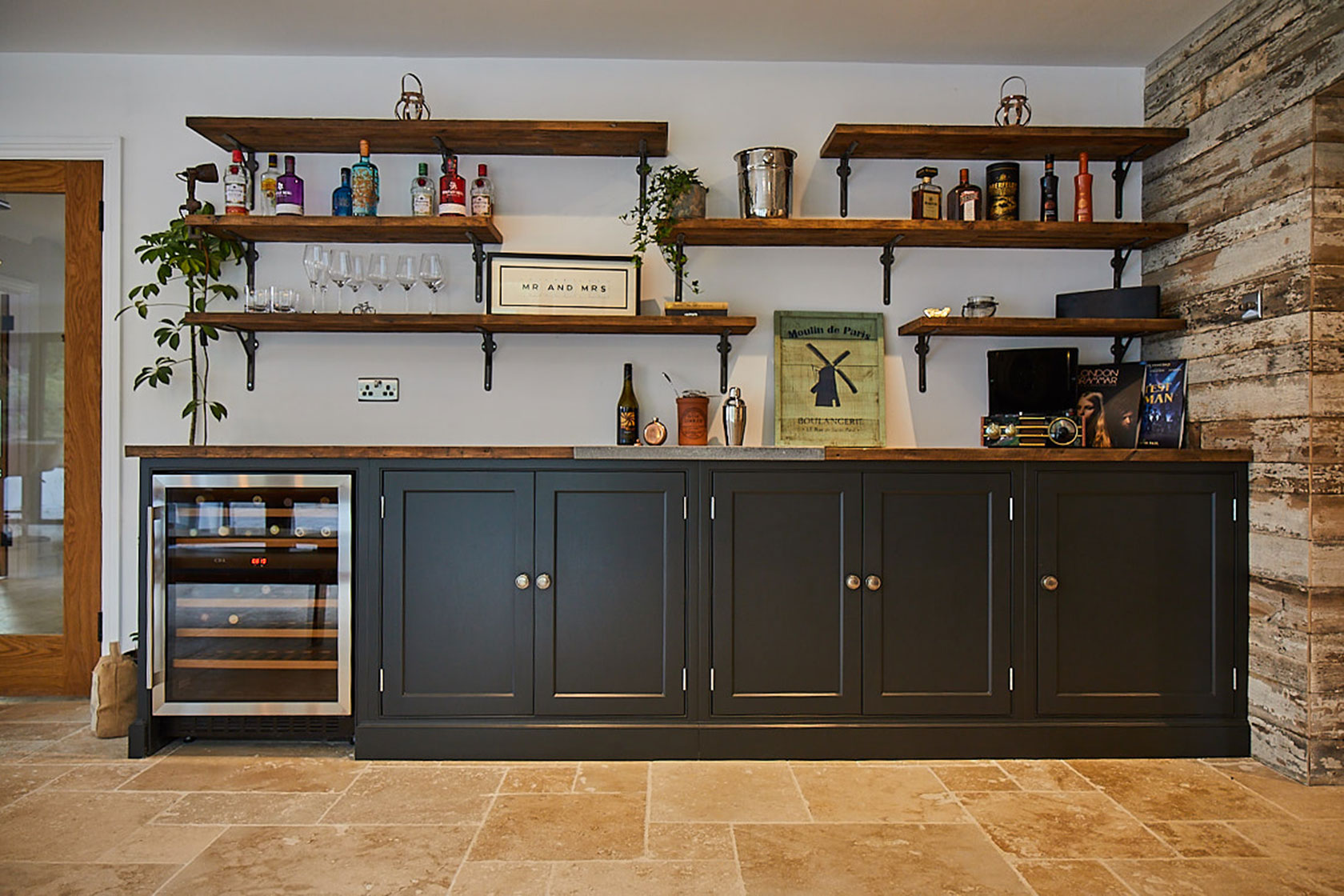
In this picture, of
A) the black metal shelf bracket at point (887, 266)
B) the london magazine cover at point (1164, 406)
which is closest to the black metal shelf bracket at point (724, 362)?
the black metal shelf bracket at point (887, 266)

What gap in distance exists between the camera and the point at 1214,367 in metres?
2.96

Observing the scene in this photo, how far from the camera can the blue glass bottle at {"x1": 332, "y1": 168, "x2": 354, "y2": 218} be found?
3.17 m

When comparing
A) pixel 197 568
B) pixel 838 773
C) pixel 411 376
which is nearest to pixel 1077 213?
pixel 838 773

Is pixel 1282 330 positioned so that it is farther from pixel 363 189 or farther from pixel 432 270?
pixel 363 189

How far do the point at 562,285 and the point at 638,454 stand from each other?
866mm

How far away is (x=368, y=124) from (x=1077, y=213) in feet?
8.57

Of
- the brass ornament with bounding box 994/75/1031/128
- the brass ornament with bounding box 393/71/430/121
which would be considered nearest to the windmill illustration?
the brass ornament with bounding box 994/75/1031/128

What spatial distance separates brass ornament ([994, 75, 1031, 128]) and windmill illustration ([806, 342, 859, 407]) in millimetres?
1042

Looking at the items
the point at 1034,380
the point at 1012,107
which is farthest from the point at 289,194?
the point at 1034,380

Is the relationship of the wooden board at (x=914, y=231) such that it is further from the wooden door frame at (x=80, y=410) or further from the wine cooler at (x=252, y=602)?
the wooden door frame at (x=80, y=410)

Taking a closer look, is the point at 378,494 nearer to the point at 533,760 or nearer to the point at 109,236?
the point at 533,760

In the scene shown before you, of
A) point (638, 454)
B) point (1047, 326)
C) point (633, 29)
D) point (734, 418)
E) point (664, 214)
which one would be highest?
point (633, 29)

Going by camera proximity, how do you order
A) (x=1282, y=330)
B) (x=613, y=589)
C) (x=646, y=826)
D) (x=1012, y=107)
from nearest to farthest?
(x=646, y=826)
(x=1282, y=330)
(x=613, y=589)
(x=1012, y=107)

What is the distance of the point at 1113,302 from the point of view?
3.19 metres
